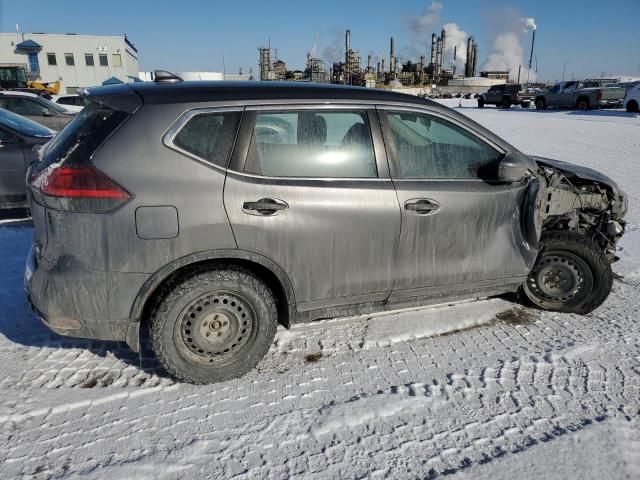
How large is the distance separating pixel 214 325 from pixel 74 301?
784 millimetres

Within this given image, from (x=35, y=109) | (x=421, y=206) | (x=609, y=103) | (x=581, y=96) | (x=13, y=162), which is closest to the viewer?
(x=421, y=206)

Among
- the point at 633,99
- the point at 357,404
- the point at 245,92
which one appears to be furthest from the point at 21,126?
the point at 633,99

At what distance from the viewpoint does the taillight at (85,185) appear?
7.86 feet

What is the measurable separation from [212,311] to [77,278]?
2.48 feet

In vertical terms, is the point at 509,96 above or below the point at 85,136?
above

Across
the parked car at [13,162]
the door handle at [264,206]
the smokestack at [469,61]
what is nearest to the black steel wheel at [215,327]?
the door handle at [264,206]

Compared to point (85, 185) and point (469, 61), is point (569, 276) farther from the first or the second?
point (469, 61)

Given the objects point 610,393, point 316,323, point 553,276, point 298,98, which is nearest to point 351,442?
point 316,323

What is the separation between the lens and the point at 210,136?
2.58 meters

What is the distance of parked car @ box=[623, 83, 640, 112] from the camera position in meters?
23.6

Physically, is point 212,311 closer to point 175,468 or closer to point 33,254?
point 175,468

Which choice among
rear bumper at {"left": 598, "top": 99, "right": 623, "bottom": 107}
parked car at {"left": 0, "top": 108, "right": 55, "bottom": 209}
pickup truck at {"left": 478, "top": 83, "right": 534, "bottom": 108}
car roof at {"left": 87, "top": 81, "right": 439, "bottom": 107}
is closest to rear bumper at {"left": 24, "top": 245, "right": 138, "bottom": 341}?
car roof at {"left": 87, "top": 81, "right": 439, "bottom": 107}

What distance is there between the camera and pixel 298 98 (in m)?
2.81

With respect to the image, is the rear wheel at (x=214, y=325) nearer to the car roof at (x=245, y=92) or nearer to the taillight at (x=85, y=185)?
the taillight at (x=85, y=185)
